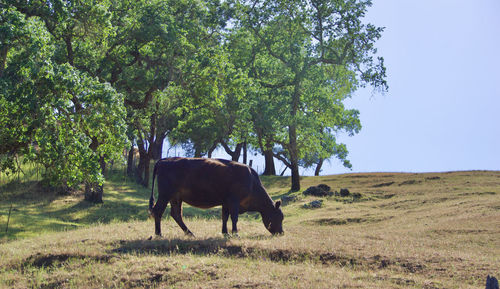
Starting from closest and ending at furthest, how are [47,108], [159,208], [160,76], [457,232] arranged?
1. [159,208]
2. [457,232]
3. [47,108]
4. [160,76]

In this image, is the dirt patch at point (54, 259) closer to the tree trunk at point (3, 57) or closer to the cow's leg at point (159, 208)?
the cow's leg at point (159, 208)

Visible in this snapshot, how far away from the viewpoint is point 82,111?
80.7 ft

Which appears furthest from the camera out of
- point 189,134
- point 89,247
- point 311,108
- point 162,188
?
point 189,134

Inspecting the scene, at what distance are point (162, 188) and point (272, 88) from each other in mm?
31162

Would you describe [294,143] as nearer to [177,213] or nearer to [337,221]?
[337,221]

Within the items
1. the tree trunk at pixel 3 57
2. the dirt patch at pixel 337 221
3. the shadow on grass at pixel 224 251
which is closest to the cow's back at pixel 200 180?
the shadow on grass at pixel 224 251

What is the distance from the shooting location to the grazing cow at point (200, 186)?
1603 centimetres

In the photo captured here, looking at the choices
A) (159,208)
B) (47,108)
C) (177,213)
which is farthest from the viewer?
(47,108)

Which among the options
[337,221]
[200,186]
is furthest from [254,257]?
[337,221]

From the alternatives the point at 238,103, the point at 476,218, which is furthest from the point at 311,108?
the point at 476,218

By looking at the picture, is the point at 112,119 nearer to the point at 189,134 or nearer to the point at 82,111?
the point at 82,111

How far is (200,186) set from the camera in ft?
53.0

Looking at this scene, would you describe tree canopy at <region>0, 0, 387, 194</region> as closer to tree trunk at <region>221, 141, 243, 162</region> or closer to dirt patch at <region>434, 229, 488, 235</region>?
tree trunk at <region>221, 141, 243, 162</region>

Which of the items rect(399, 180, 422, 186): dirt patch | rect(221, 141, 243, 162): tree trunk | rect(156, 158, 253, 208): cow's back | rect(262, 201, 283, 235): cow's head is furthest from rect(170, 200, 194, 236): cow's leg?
rect(221, 141, 243, 162): tree trunk
